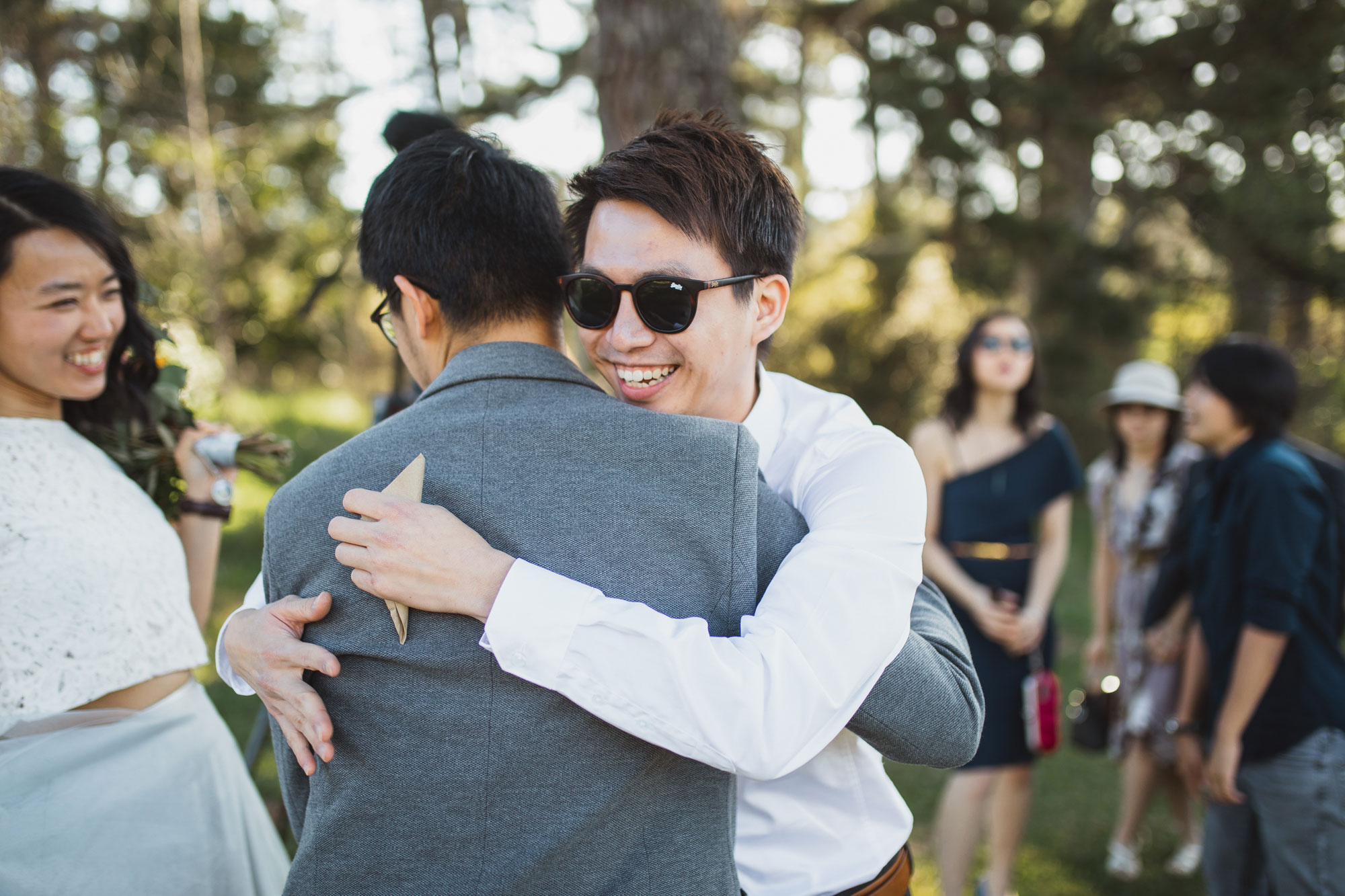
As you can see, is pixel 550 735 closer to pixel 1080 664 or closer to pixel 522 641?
pixel 522 641

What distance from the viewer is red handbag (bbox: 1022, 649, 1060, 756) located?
12.5 feet

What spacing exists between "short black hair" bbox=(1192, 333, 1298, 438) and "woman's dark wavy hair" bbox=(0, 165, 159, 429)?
12.2ft

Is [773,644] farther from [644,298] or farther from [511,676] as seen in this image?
[644,298]

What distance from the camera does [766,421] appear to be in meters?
1.99

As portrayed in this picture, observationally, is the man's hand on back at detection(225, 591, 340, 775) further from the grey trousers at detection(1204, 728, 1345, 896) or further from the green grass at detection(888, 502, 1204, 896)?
→ the green grass at detection(888, 502, 1204, 896)

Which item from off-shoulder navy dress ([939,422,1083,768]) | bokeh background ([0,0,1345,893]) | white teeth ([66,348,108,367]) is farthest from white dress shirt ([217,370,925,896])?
bokeh background ([0,0,1345,893])

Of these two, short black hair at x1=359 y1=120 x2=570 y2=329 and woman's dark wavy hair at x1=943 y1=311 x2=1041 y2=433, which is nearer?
short black hair at x1=359 y1=120 x2=570 y2=329

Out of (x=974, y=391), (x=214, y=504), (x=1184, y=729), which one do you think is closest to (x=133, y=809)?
(x=214, y=504)

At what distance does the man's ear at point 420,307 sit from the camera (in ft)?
5.52

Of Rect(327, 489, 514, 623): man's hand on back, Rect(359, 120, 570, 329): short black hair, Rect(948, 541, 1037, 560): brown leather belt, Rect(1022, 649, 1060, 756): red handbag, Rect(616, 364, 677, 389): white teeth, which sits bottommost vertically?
Rect(1022, 649, 1060, 756): red handbag

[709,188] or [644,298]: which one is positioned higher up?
[709,188]

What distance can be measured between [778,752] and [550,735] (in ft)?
1.13

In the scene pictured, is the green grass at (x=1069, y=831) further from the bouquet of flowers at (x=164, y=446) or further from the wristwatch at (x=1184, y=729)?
the bouquet of flowers at (x=164, y=446)

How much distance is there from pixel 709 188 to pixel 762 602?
0.82 metres
